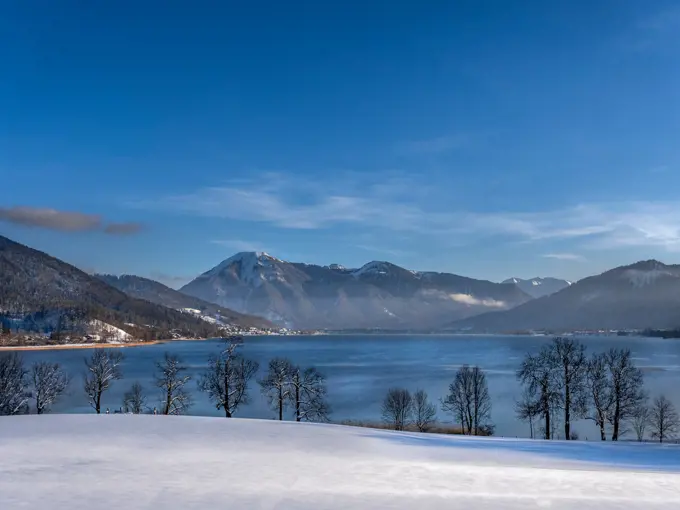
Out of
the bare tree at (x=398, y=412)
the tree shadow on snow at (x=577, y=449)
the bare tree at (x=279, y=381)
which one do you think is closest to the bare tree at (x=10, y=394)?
the bare tree at (x=279, y=381)

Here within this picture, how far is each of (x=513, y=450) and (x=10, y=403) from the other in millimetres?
40736

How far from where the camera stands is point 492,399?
2616 inches

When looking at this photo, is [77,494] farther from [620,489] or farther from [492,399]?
[492,399]

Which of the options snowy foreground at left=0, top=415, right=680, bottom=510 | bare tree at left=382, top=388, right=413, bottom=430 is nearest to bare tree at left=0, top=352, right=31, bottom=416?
snowy foreground at left=0, top=415, right=680, bottom=510

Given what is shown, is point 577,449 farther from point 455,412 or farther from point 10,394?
point 10,394

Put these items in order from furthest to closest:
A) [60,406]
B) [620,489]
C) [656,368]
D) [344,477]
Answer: [656,368], [60,406], [344,477], [620,489]

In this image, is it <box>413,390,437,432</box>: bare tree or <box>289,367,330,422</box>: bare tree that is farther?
<box>413,390,437,432</box>: bare tree

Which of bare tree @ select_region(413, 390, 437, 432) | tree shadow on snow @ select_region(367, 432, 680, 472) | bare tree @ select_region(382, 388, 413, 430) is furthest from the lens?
bare tree @ select_region(413, 390, 437, 432)

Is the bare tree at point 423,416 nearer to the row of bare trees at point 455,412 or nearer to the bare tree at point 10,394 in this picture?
the row of bare trees at point 455,412

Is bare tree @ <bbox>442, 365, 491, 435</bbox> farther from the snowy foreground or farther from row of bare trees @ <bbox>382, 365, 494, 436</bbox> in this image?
the snowy foreground

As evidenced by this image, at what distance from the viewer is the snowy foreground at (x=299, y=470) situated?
38.6 feet

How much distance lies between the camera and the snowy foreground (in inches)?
464

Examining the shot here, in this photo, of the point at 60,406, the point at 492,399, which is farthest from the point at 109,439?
the point at 492,399

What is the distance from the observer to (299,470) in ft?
48.9
